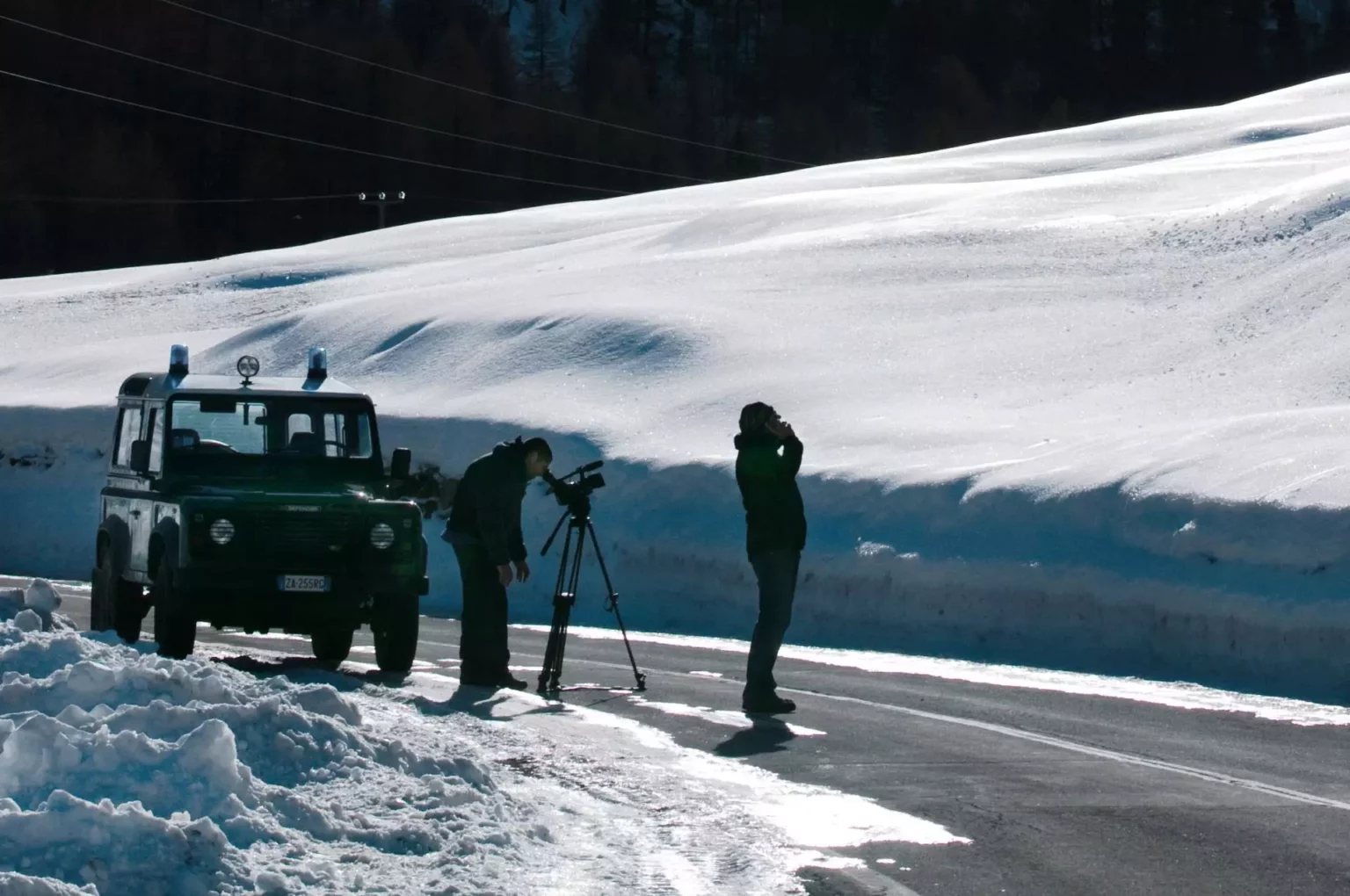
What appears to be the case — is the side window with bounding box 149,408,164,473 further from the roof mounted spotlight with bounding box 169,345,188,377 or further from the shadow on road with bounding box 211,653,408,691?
the shadow on road with bounding box 211,653,408,691

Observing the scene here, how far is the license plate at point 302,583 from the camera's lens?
13.4m

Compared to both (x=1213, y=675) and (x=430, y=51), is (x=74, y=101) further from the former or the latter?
(x=1213, y=675)

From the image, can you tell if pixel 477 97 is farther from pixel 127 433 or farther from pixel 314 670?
pixel 314 670

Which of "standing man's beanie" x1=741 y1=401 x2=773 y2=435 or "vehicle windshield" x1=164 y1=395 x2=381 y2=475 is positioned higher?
"standing man's beanie" x1=741 y1=401 x2=773 y2=435

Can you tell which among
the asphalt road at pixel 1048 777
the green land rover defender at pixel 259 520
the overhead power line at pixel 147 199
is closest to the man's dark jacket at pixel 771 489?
the asphalt road at pixel 1048 777

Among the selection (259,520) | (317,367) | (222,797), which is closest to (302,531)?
(259,520)

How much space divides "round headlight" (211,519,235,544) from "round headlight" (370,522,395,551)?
39.3 inches

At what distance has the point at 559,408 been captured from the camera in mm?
26406

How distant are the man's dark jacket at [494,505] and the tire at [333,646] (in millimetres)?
1815

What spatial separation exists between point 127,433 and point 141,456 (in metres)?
1.60

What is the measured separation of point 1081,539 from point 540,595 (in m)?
6.71

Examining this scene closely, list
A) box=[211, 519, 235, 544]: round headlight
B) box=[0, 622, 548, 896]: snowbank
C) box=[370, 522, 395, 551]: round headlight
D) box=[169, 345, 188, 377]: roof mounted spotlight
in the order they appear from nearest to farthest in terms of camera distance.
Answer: box=[0, 622, 548, 896]: snowbank < box=[211, 519, 235, 544]: round headlight < box=[370, 522, 395, 551]: round headlight < box=[169, 345, 188, 377]: roof mounted spotlight

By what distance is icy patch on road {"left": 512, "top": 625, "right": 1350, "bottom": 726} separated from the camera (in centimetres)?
1269

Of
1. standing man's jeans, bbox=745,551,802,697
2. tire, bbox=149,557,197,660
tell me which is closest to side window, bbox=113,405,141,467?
tire, bbox=149,557,197,660
